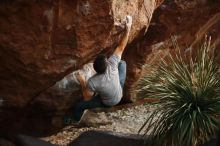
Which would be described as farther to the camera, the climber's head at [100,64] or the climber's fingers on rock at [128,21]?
the climber's fingers on rock at [128,21]

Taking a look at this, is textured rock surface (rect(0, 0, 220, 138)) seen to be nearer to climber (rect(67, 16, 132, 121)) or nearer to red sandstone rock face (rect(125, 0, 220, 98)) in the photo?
red sandstone rock face (rect(125, 0, 220, 98))

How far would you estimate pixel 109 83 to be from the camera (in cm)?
892

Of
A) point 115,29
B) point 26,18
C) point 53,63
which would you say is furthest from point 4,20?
point 115,29

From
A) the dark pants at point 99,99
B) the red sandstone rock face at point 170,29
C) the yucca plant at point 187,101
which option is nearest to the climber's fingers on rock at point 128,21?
the dark pants at point 99,99

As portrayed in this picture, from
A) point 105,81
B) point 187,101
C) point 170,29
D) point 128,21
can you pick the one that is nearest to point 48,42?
point 105,81

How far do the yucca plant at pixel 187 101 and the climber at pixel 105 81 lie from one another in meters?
0.68

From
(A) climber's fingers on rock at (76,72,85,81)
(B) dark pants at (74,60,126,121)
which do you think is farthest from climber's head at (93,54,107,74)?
(A) climber's fingers on rock at (76,72,85,81)

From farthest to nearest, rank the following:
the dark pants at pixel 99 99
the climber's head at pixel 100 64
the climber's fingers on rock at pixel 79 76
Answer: the climber's fingers on rock at pixel 79 76
the dark pants at pixel 99 99
the climber's head at pixel 100 64

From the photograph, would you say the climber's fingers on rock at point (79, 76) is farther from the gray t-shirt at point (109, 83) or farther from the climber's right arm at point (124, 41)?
the climber's right arm at point (124, 41)

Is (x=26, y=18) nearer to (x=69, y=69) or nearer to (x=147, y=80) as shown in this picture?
(x=69, y=69)

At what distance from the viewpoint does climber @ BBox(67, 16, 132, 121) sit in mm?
8898

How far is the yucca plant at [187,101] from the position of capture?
29.4ft

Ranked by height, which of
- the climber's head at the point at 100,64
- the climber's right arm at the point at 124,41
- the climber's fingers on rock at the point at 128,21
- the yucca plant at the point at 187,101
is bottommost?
the yucca plant at the point at 187,101

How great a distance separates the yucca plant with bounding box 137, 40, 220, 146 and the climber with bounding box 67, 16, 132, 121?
68cm
